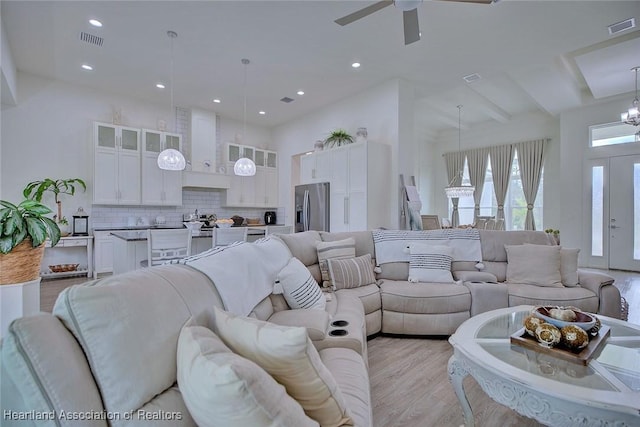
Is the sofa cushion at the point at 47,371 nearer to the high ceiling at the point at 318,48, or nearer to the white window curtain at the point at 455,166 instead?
the high ceiling at the point at 318,48

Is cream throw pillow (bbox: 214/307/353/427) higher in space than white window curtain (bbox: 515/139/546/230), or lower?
lower

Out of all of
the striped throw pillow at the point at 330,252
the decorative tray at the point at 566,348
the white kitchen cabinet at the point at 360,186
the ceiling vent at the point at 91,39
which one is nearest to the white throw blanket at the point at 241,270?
the striped throw pillow at the point at 330,252

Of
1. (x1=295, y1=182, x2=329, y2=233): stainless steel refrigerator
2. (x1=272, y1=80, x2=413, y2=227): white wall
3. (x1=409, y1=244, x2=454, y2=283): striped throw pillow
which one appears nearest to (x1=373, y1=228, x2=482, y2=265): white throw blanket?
(x1=409, y1=244, x2=454, y2=283): striped throw pillow

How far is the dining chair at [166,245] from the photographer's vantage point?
11.1 ft

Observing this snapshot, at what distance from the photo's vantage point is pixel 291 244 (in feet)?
9.39

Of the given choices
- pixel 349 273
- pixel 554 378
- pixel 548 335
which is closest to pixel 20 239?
pixel 349 273

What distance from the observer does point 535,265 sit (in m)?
3.10

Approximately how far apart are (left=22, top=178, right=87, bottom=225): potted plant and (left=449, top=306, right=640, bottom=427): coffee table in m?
6.07

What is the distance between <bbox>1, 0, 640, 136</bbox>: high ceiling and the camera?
330cm

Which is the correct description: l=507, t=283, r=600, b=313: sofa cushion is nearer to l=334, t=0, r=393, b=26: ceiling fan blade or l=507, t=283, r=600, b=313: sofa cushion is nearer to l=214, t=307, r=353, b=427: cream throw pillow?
l=214, t=307, r=353, b=427: cream throw pillow

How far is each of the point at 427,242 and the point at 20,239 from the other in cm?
349

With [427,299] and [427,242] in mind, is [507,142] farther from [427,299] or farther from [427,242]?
[427,299]

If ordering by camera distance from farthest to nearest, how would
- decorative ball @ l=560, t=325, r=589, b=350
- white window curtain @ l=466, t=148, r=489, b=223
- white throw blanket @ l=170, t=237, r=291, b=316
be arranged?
white window curtain @ l=466, t=148, r=489, b=223 → decorative ball @ l=560, t=325, r=589, b=350 → white throw blanket @ l=170, t=237, r=291, b=316

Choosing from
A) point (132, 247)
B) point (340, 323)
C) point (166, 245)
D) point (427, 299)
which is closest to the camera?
point (340, 323)
